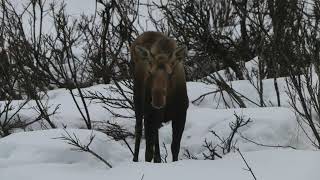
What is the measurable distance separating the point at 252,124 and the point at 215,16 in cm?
589

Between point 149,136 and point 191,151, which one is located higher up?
point 149,136

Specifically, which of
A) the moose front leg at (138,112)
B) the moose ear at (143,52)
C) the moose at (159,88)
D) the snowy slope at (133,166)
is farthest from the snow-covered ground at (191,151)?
the moose ear at (143,52)

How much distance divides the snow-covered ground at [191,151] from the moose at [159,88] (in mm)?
485

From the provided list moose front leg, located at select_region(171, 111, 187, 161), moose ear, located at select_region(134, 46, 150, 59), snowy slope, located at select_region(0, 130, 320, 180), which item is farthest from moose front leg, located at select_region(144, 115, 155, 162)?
snowy slope, located at select_region(0, 130, 320, 180)

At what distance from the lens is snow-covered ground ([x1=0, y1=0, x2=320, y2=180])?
→ 4.29m

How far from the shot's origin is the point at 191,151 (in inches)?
286

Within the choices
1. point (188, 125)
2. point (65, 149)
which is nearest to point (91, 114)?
point (188, 125)

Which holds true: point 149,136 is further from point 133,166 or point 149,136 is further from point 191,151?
point 133,166

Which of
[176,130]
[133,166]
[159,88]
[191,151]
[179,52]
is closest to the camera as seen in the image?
[133,166]

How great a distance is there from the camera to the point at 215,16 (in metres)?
12.6

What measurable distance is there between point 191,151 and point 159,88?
220 cm

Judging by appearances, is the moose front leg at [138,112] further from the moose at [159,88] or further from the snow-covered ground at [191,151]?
the snow-covered ground at [191,151]

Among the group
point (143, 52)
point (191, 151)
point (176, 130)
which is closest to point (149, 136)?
point (176, 130)

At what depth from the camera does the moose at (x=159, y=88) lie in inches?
211
